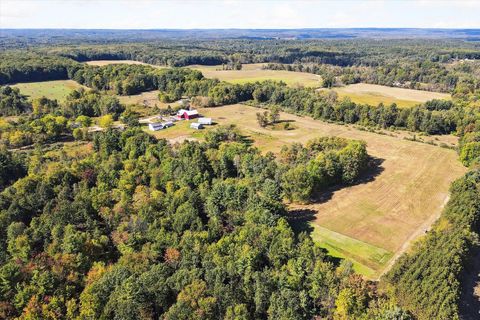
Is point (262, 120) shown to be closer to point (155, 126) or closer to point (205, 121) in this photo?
point (205, 121)

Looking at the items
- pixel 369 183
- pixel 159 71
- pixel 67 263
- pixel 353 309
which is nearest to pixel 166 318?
pixel 67 263

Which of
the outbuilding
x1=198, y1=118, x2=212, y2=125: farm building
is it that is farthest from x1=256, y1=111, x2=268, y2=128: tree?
the outbuilding

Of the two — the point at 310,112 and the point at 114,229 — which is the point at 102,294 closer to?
the point at 114,229

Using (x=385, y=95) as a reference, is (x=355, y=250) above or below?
below

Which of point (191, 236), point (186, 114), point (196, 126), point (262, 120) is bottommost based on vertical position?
point (196, 126)

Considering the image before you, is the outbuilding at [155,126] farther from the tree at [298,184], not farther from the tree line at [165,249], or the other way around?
the tree at [298,184]

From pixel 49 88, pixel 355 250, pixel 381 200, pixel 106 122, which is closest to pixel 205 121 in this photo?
pixel 106 122

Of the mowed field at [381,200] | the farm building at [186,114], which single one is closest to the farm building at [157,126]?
the mowed field at [381,200]
